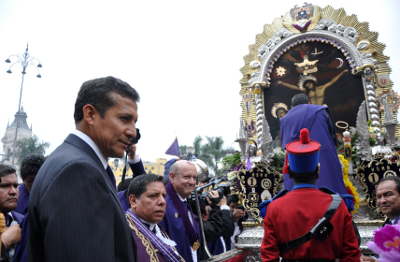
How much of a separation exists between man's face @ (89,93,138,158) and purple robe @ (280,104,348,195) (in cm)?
281

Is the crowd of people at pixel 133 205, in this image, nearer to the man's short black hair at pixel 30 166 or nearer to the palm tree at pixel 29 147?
the man's short black hair at pixel 30 166

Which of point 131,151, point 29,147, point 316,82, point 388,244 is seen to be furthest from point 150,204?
point 29,147

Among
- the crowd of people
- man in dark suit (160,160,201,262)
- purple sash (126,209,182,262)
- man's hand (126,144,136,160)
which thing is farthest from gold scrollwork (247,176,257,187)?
purple sash (126,209,182,262)

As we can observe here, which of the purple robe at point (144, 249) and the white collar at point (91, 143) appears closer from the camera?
the white collar at point (91, 143)

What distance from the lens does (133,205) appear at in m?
2.63

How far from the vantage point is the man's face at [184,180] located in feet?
11.6

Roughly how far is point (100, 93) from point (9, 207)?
1.76 metres

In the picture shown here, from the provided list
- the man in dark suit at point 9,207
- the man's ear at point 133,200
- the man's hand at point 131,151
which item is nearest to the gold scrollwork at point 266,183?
the man's hand at point 131,151

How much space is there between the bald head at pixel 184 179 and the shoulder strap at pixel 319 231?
1597 millimetres

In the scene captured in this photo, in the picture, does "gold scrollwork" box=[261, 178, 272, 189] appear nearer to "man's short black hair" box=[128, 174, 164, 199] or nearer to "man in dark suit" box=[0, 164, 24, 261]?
"man's short black hair" box=[128, 174, 164, 199]

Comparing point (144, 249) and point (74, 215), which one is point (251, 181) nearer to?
point (144, 249)

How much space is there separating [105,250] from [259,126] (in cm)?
1105

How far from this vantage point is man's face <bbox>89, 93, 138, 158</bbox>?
1.31 metres

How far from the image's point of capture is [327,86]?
36.4 feet
